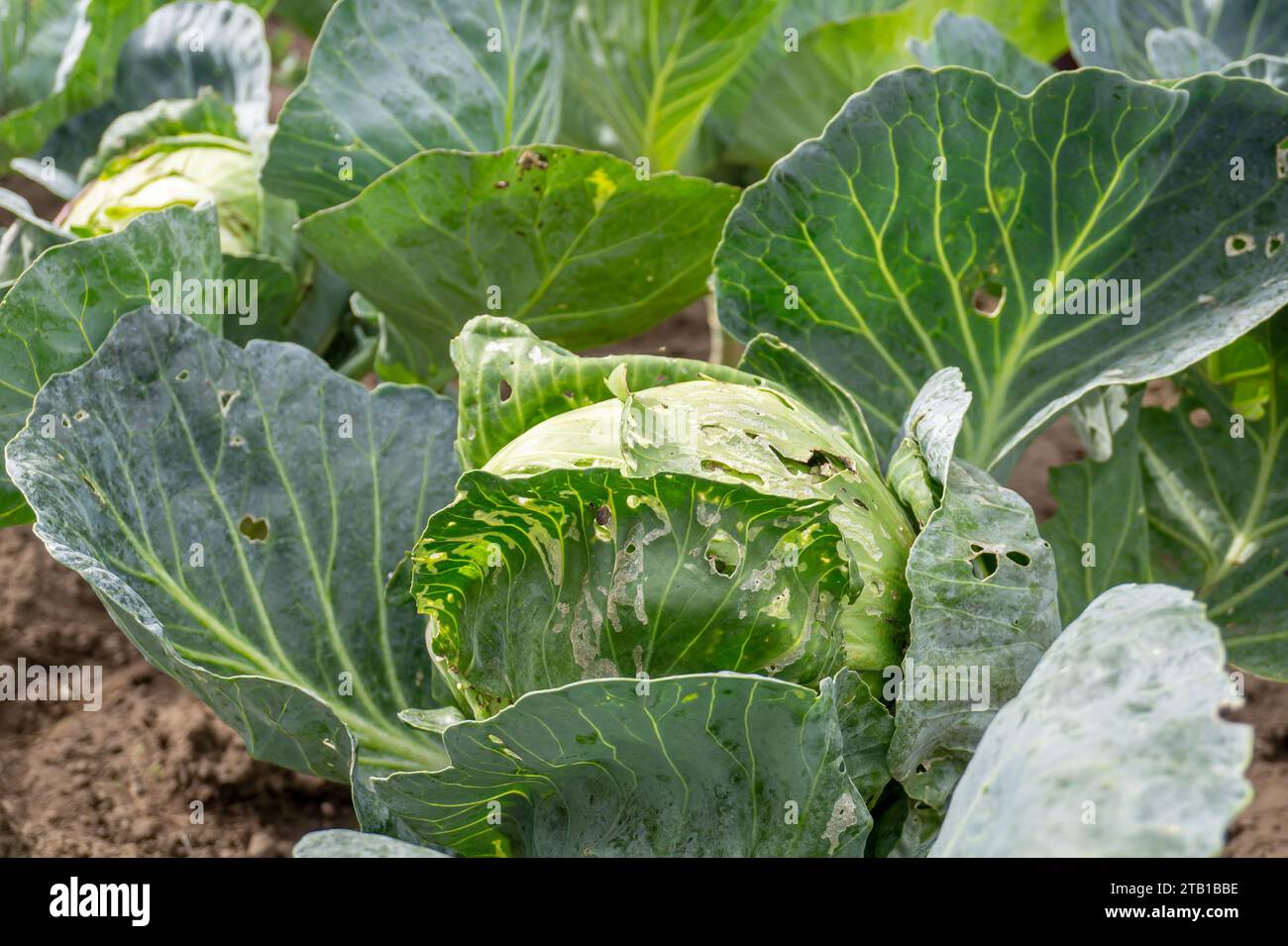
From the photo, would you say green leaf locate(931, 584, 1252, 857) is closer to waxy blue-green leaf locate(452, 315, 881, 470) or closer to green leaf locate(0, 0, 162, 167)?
waxy blue-green leaf locate(452, 315, 881, 470)

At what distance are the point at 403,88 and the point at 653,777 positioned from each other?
142 centimetres

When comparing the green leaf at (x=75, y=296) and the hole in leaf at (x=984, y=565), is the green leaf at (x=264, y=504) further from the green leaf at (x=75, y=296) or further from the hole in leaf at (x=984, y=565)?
the hole in leaf at (x=984, y=565)

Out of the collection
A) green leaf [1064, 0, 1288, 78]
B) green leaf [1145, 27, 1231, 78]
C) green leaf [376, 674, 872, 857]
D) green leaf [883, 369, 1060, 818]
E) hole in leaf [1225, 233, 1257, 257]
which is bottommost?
green leaf [376, 674, 872, 857]

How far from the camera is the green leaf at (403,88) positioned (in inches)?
95.3

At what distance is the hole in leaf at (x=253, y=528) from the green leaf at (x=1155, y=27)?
1.89 meters

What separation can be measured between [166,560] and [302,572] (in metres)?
0.22

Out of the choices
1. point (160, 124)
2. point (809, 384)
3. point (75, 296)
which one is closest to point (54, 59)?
point (160, 124)

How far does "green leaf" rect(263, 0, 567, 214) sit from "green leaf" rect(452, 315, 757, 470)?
2.29 feet

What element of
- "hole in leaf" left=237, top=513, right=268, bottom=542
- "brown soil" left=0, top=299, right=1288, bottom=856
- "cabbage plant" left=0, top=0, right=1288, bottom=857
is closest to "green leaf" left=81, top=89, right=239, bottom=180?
"cabbage plant" left=0, top=0, right=1288, bottom=857

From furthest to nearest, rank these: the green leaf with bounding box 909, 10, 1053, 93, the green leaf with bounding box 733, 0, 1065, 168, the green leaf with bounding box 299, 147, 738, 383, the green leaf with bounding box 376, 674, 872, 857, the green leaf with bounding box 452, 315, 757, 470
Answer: the green leaf with bounding box 733, 0, 1065, 168, the green leaf with bounding box 909, 10, 1053, 93, the green leaf with bounding box 299, 147, 738, 383, the green leaf with bounding box 452, 315, 757, 470, the green leaf with bounding box 376, 674, 872, 857

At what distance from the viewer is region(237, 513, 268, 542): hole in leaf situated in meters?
2.12

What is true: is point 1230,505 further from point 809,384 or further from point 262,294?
point 262,294

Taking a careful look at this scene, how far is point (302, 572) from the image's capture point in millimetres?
2146
